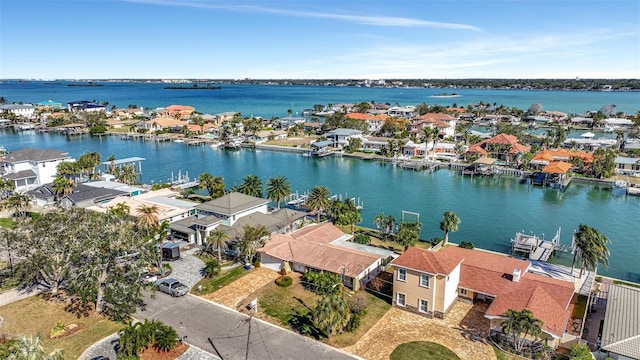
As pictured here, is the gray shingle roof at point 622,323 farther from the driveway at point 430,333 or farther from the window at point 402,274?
the window at point 402,274

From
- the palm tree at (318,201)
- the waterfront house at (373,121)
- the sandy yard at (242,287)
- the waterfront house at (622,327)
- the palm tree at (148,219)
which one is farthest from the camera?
the waterfront house at (373,121)

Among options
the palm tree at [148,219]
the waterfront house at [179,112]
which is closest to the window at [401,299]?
the palm tree at [148,219]

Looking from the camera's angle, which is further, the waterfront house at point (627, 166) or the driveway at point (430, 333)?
the waterfront house at point (627, 166)

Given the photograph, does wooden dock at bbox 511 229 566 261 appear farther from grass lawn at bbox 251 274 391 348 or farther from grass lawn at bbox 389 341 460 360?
grass lawn at bbox 389 341 460 360

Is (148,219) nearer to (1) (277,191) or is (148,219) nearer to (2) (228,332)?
(1) (277,191)

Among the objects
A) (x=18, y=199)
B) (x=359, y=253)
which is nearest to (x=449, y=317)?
(x=359, y=253)

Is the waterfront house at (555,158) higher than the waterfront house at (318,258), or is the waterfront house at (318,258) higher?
the waterfront house at (555,158)

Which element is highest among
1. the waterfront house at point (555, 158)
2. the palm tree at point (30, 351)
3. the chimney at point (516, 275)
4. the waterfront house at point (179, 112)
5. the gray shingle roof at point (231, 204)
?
the waterfront house at point (179, 112)

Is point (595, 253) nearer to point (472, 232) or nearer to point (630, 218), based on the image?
point (472, 232)
